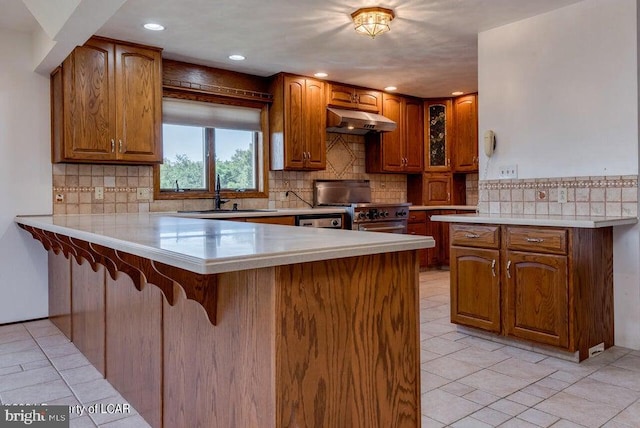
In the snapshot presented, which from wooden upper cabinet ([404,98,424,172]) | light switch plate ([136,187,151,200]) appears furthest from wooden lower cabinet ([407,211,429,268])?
light switch plate ([136,187,151,200])

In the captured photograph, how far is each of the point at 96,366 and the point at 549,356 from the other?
270 centimetres

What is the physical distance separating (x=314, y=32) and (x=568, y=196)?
2.21 m

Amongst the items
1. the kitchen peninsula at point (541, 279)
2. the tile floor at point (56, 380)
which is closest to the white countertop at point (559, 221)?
the kitchen peninsula at point (541, 279)

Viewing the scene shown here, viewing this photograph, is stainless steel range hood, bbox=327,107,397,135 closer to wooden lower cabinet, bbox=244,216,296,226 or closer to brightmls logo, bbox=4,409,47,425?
wooden lower cabinet, bbox=244,216,296,226

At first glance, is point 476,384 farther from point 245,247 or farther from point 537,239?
point 245,247

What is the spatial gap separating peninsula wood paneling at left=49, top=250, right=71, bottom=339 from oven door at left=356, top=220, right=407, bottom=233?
2721 millimetres

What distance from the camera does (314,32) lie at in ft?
11.9

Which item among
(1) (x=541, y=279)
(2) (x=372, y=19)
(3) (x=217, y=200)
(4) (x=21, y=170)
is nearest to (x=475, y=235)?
(1) (x=541, y=279)

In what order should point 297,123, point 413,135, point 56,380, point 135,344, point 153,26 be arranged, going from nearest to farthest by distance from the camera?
point 135,344, point 56,380, point 153,26, point 297,123, point 413,135

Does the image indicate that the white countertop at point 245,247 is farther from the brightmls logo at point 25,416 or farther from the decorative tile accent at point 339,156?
the decorative tile accent at point 339,156

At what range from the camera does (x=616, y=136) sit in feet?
9.78

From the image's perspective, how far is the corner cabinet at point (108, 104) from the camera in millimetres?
3502

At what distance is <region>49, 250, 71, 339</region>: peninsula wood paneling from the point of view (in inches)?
128

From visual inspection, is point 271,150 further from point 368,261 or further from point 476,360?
point 368,261
